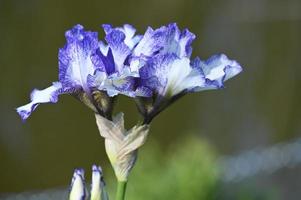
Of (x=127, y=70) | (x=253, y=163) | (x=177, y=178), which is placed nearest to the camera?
(x=127, y=70)

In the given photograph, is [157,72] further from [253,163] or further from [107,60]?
[253,163]

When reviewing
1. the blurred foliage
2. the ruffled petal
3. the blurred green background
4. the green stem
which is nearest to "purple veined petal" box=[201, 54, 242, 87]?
the ruffled petal

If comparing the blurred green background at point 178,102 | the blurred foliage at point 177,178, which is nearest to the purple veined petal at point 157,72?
the blurred foliage at point 177,178

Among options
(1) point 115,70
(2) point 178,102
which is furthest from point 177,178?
(1) point 115,70

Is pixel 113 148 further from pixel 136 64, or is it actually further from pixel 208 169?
pixel 208 169

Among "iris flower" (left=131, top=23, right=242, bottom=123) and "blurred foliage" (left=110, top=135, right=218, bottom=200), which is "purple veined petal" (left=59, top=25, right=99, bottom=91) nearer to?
"iris flower" (left=131, top=23, right=242, bottom=123)

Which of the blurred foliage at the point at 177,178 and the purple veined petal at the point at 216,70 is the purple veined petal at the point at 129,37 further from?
the blurred foliage at the point at 177,178

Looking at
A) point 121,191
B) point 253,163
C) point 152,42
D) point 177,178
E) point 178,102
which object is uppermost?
point 152,42
